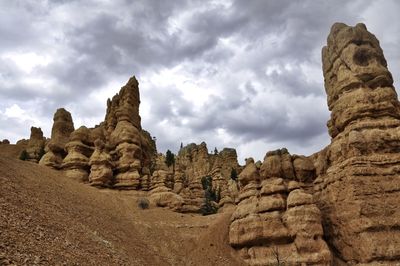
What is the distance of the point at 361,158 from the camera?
90.7 feet

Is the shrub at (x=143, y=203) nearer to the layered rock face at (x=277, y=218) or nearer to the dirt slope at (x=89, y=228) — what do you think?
the dirt slope at (x=89, y=228)

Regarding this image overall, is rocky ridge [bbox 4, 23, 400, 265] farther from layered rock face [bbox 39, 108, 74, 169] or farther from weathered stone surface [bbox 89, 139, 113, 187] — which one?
layered rock face [bbox 39, 108, 74, 169]

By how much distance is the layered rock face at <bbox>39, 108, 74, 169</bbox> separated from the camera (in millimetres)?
45844

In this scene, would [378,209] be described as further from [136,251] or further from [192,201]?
[192,201]

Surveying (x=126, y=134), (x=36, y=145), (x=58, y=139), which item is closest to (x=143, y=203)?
(x=126, y=134)

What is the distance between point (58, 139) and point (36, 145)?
1476 centimetres

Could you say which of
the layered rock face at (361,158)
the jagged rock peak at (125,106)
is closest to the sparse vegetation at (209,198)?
the jagged rock peak at (125,106)

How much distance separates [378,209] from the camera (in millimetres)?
25812

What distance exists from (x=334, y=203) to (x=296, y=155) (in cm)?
721

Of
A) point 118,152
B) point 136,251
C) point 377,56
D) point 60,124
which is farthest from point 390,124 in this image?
point 60,124

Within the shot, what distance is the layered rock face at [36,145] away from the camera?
194 feet

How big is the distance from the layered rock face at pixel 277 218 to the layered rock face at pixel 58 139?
23.4m

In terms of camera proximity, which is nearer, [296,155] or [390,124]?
[390,124]

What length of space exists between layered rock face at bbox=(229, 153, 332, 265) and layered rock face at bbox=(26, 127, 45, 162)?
3619cm
